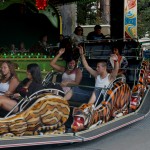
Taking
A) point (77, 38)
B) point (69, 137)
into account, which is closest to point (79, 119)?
point (69, 137)

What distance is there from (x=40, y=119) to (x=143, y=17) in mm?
23256

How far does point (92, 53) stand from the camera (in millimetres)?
10102

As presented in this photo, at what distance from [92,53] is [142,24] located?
18.6 metres

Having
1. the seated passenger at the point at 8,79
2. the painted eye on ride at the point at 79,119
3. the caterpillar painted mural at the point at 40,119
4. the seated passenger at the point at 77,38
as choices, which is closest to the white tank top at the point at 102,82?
the painted eye on ride at the point at 79,119

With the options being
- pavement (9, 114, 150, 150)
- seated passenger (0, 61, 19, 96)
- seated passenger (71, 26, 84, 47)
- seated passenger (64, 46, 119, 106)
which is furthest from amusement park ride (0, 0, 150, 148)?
seated passenger (71, 26, 84, 47)

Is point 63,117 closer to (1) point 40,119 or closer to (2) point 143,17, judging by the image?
(1) point 40,119

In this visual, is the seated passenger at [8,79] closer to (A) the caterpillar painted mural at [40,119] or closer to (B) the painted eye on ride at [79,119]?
(A) the caterpillar painted mural at [40,119]

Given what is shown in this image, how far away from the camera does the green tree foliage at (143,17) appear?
83.6 feet

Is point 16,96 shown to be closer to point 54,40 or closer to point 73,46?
point 73,46

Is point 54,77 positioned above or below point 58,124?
above

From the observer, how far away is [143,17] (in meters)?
27.6

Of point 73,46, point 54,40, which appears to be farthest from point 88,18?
point 73,46

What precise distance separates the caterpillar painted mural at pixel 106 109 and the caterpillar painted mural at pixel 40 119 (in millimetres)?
193

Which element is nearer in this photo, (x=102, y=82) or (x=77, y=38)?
(x=102, y=82)
